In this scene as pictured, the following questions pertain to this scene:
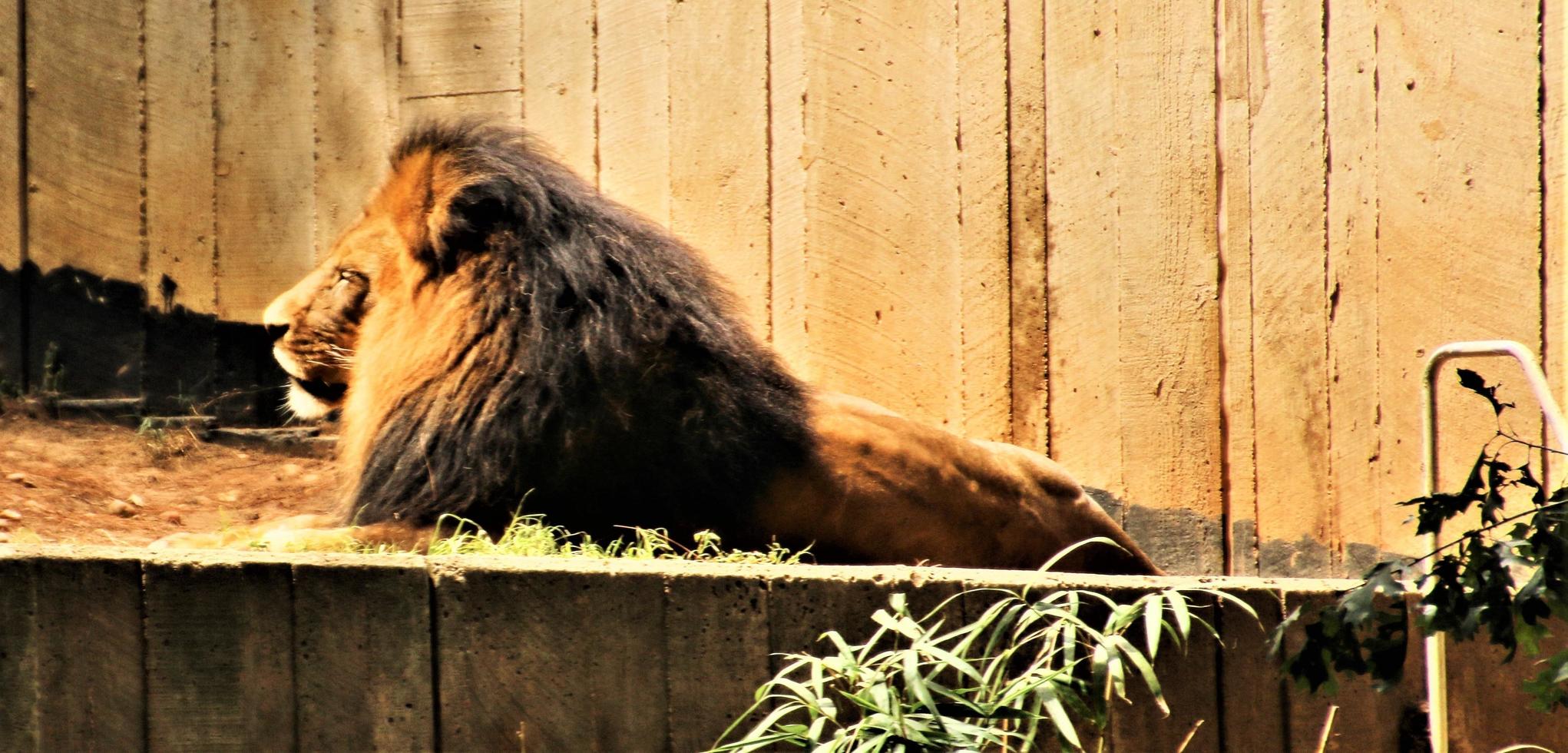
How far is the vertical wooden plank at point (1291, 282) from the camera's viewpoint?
15.1ft

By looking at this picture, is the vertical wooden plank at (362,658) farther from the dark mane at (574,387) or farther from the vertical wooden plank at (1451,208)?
the vertical wooden plank at (1451,208)

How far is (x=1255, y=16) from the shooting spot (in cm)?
464

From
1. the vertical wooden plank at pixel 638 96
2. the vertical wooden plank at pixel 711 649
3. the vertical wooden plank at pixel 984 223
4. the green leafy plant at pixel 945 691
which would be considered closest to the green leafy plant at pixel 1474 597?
the green leafy plant at pixel 945 691

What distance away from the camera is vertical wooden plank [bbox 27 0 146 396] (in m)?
5.08

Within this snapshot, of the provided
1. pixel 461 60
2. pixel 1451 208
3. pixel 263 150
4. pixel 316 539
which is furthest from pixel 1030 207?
pixel 263 150

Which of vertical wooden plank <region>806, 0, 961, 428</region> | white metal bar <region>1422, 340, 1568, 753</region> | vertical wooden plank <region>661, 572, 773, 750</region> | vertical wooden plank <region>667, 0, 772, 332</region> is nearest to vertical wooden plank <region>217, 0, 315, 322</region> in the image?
vertical wooden plank <region>667, 0, 772, 332</region>

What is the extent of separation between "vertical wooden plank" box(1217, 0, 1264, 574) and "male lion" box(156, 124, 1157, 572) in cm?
88

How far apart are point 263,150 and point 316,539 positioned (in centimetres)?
239

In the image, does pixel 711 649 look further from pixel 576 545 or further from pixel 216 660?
pixel 576 545

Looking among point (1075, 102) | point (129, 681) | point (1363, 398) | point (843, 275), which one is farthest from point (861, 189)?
point (129, 681)

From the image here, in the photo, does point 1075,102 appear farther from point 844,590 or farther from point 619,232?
point 844,590

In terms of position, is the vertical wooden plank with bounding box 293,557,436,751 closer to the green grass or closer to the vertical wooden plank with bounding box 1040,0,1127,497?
the green grass

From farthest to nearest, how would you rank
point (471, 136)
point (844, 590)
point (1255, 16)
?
point (1255, 16)
point (471, 136)
point (844, 590)

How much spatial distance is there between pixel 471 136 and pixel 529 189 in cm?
31
